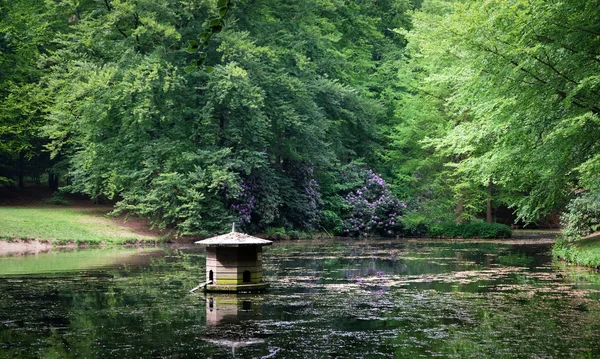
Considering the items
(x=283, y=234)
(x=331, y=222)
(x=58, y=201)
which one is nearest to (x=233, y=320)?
(x=283, y=234)

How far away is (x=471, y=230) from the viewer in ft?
139

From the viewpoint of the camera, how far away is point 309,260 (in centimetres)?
2572

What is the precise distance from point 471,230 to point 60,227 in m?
21.8

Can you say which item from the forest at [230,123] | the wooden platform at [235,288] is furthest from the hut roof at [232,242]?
the forest at [230,123]

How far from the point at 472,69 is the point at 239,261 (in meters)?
9.65

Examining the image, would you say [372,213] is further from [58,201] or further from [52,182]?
[52,182]

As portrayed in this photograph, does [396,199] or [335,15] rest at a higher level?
[335,15]

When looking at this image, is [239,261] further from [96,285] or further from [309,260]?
[309,260]

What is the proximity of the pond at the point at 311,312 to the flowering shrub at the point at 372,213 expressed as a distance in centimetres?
2207

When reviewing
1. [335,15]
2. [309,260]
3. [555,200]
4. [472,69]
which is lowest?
[309,260]

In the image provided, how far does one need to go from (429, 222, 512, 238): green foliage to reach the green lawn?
52.7 feet

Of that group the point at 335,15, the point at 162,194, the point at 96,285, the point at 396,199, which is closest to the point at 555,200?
the point at 96,285

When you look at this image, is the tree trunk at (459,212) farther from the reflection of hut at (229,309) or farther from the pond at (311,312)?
the reflection of hut at (229,309)

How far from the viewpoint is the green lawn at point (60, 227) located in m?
32.3
